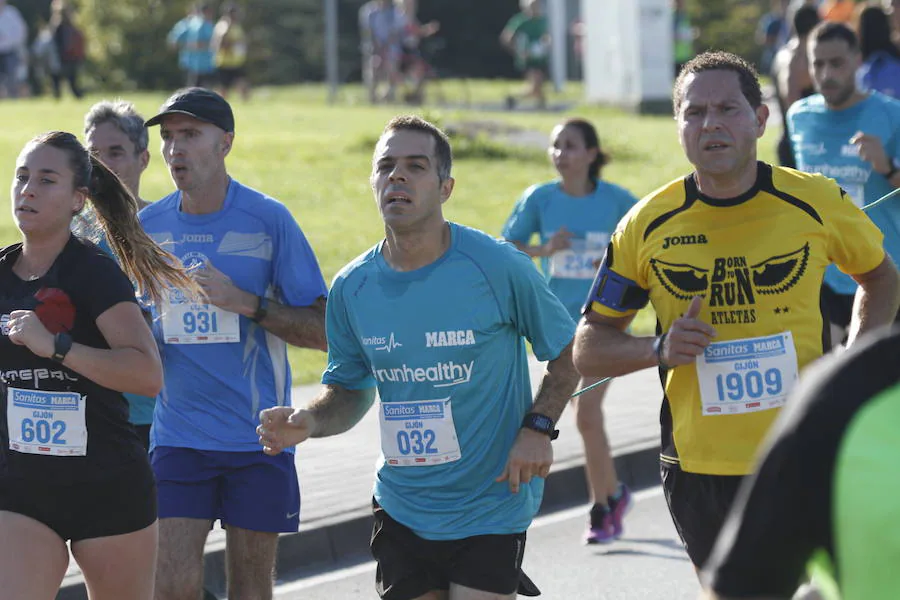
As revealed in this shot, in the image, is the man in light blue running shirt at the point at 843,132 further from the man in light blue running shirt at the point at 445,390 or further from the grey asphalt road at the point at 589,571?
the man in light blue running shirt at the point at 445,390

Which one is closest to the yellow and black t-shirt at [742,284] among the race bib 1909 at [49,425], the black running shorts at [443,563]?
the black running shorts at [443,563]

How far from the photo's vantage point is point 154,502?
16.0ft

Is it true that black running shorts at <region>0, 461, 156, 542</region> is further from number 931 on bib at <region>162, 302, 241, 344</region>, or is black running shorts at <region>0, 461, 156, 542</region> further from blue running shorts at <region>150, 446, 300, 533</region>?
number 931 on bib at <region>162, 302, 241, 344</region>

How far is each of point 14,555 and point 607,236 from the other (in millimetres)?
4308

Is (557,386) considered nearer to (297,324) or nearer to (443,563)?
(443,563)

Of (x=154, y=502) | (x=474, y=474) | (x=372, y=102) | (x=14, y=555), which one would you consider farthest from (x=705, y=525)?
(x=372, y=102)

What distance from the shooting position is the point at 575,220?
845cm

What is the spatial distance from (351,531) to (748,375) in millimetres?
3690

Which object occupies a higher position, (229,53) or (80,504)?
(229,53)

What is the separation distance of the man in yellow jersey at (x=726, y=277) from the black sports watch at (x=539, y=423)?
0.20m

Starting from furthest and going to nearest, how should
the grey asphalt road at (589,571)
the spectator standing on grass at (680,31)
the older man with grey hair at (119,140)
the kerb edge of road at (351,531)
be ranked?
the spectator standing on grass at (680,31) < the kerb edge of road at (351,531) < the grey asphalt road at (589,571) < the older man with grey hair at (119,140)

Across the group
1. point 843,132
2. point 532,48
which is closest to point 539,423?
point 843,132

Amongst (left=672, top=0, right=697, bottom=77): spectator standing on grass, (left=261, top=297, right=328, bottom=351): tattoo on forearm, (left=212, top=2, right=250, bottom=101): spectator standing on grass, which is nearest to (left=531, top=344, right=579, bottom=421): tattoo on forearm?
(left=261, top=297, right=328, bottom=351): tattoo on forearm

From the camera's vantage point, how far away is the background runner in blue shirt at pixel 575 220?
8219 mm
